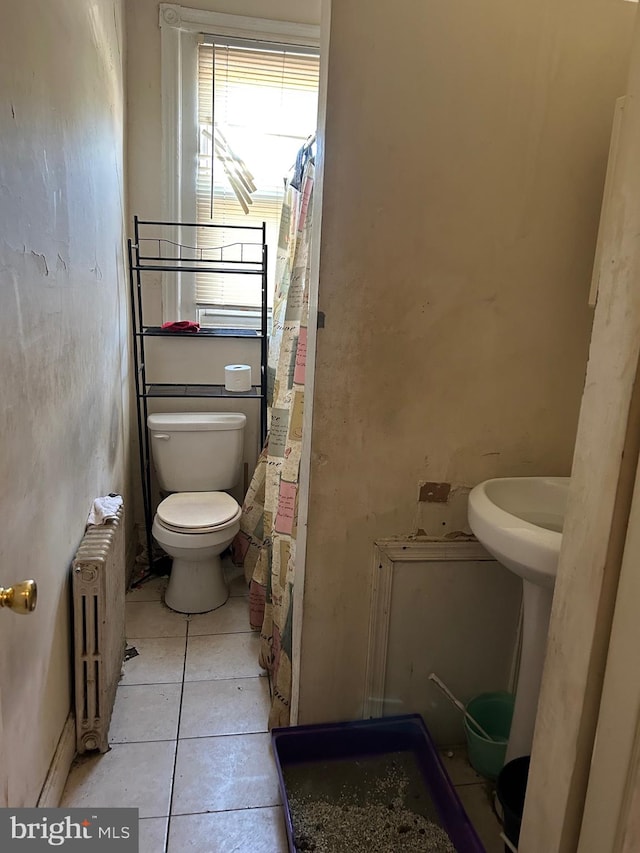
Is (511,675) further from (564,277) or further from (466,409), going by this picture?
(564,277)

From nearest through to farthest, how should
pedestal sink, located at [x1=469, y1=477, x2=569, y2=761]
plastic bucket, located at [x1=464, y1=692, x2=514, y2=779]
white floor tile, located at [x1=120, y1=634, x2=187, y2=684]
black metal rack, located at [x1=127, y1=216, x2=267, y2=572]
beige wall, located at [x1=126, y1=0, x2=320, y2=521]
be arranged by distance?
pedestal sink, located at [x1=469, y1=477, x2=569, y2=761], plastic bucket, located at [x1=464, y1=692, x2=514, y2=779], white floor tile, located at [x1=120, y1=634, x2=187, y2=684], beige wall, located at [x1=126, y1=0, x2=320, y2=521], black metal rack, located at [x1=127, y1=216, x2=267, y2=572]

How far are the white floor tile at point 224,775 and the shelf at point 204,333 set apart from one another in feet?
5.16

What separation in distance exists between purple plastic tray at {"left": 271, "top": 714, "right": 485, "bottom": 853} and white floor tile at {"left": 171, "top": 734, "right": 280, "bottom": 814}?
100mm

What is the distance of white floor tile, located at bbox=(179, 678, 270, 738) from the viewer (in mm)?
1831

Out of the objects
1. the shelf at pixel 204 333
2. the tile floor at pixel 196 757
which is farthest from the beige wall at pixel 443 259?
the shelf at pixel 204 333

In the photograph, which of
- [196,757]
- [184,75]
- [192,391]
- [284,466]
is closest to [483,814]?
[196,757]

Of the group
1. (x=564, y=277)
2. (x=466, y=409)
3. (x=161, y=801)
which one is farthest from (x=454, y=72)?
(x=161, y=801)

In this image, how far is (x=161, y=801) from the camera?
5.10ft

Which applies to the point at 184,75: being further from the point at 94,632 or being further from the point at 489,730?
the point at 489,730

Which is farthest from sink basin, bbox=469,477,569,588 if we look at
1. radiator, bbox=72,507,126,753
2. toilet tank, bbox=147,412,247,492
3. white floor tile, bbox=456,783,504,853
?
toilet tank, bbox=147,412,247,492

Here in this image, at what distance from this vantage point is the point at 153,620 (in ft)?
7.84

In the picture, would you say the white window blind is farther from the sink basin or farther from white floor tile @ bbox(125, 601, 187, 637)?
the sink basin

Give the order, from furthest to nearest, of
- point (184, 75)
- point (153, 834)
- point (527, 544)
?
point (184, 75)
point (153, 834)
point (527, 544)

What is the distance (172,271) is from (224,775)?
1.96 m
